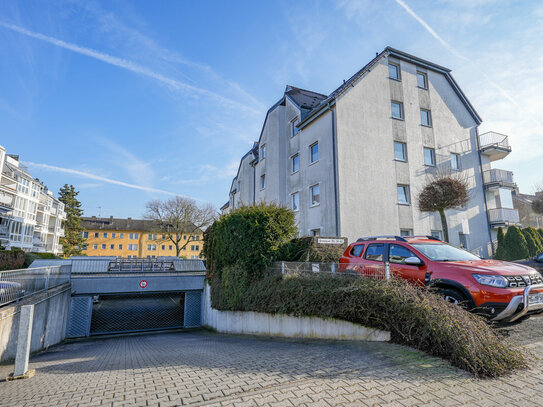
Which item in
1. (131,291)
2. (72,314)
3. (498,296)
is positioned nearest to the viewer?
(498,296)

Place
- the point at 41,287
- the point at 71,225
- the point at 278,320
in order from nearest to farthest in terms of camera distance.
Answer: the point at 278,320, the point at 41,287, the point at 71,225

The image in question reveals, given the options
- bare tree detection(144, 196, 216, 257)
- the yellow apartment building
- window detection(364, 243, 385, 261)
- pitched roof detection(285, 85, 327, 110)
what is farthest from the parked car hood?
the yellow apartment building

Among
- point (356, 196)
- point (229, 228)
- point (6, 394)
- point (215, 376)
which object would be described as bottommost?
point (6, 394)

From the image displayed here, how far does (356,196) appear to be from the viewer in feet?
58.6

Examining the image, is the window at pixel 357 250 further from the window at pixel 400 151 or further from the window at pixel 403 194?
the window at pixel 400 151

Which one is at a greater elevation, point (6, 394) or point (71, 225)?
point (71, 225)

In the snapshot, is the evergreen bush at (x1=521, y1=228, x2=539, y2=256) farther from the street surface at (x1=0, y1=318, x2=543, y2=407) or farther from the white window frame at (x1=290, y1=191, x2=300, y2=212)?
the street surface at (x1=0, y1=318, x2=543, y2=407)

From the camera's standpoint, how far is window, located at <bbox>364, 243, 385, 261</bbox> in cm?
823

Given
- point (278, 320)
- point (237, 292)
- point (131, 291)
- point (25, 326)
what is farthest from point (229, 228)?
point (131, 291)

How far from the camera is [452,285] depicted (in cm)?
618

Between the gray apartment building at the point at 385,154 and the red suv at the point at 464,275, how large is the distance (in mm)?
9225

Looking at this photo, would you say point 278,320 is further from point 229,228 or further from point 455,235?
point 455,235

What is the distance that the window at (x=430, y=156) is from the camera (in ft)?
68.2

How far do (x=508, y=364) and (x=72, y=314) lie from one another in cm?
2053
